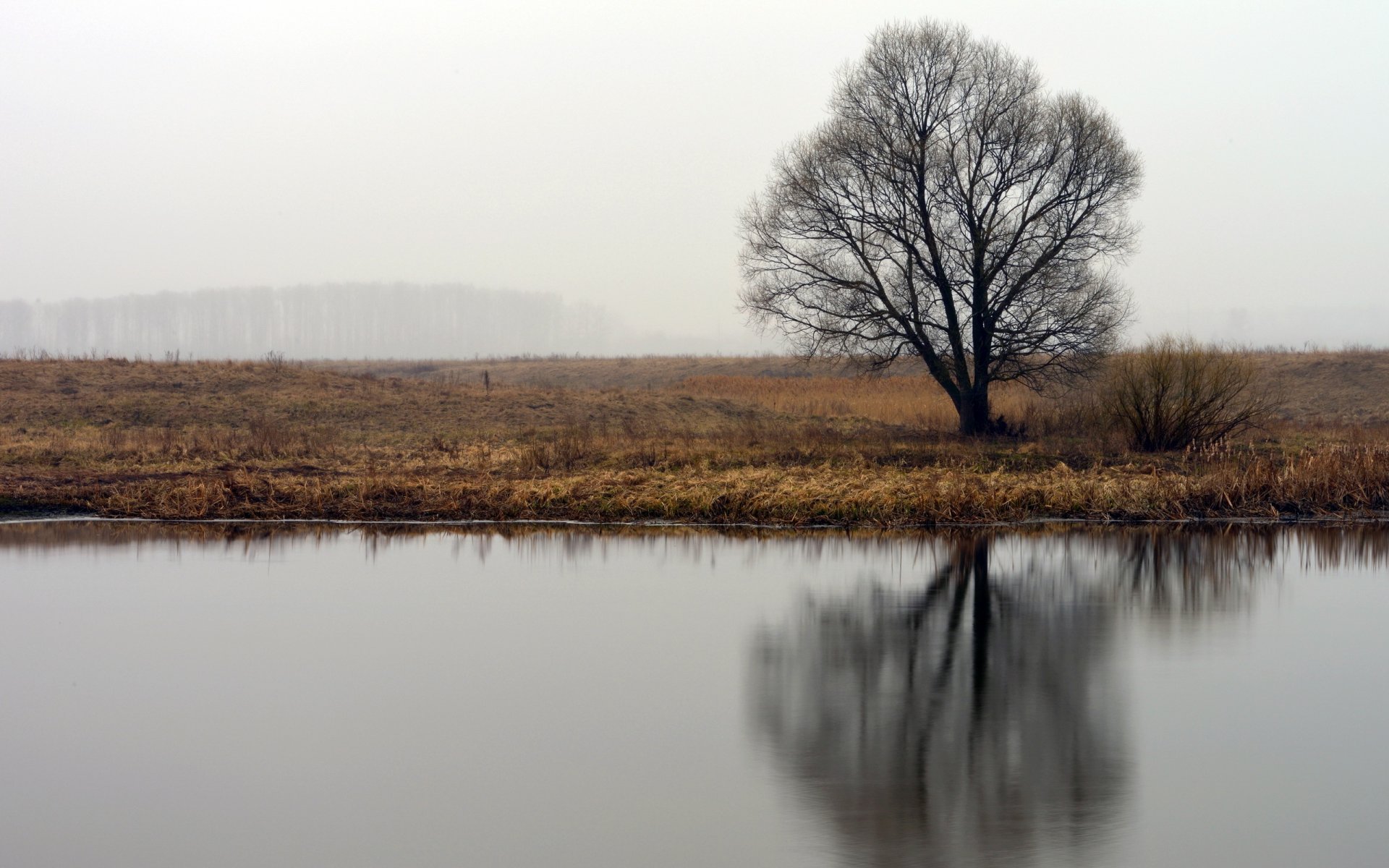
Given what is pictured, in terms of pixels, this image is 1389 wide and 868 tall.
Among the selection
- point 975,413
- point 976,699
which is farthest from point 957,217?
point 976,699

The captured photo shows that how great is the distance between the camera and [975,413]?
31.8 m

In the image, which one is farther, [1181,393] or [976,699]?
[1181,393]

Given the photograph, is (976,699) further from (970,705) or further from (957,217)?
(957,217)

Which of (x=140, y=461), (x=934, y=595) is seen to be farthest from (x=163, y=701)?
(x=140, y=461)

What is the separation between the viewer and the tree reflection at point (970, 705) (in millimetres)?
6047

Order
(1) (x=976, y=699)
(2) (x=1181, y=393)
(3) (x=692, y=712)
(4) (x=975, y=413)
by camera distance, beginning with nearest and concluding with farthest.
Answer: (3) (x=692, y=712) → (1) (x=976, y=699) → (2) (x=1181, y=393) → (4) (x=975, y=413)

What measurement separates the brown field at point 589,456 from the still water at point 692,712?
4.14 m

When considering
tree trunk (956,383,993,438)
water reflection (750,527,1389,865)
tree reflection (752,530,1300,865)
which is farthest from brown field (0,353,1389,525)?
tree reflection (752,530,1300,865)

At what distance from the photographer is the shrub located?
26.2 metres

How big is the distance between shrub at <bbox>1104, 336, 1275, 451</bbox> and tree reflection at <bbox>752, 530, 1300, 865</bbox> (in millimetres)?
13096

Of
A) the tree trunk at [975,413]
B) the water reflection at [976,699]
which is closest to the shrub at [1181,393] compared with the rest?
the tree trunk at [975,413]

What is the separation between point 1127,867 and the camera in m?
5.57

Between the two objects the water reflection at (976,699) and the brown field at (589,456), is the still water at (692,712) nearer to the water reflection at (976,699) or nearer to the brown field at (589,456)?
the water reflection at (976,699)

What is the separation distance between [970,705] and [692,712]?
6.69ft
